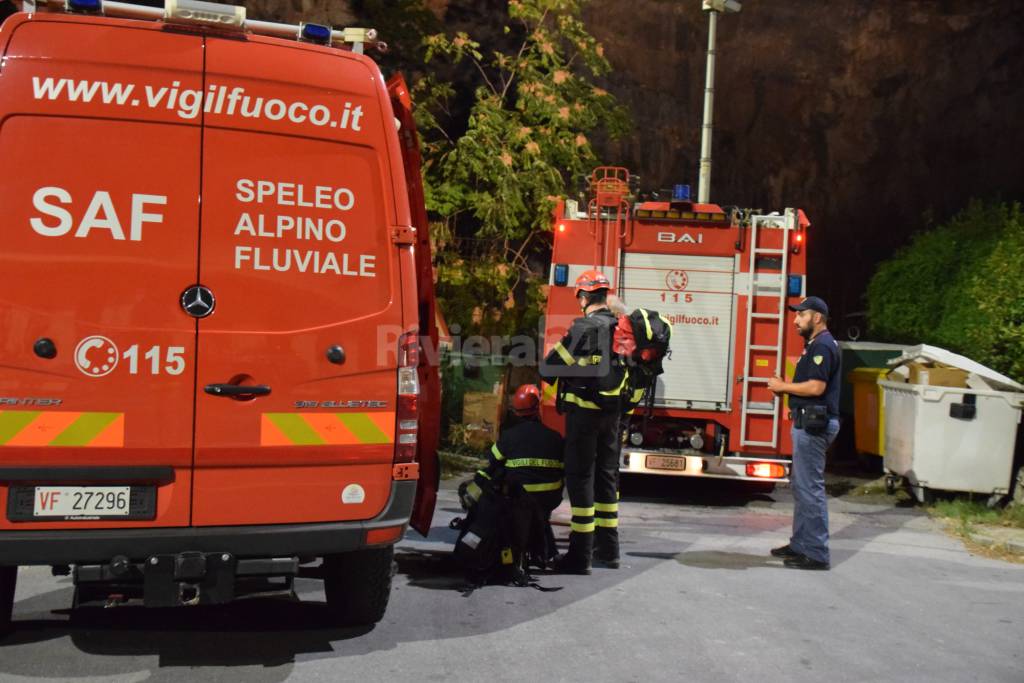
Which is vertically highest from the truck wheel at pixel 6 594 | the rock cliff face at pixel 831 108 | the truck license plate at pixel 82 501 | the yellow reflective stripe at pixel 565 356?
the rock cliff face at pixel 831 108

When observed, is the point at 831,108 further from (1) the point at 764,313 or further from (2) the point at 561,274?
(2) the point at 561,274

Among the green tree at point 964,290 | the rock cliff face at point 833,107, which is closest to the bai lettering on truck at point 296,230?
the green tree at point 964,290

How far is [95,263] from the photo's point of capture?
13.7ft

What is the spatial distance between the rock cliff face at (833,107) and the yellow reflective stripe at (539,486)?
15.0 metres

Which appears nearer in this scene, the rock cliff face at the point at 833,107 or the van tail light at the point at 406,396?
the van tail light at the point at 406,396

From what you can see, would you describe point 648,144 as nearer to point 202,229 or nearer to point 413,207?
point 413,207

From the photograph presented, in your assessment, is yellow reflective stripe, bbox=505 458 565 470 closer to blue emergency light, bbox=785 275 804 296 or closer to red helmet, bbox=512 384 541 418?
red helmet, bbox=512 384 541 418

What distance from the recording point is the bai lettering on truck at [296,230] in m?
4.39

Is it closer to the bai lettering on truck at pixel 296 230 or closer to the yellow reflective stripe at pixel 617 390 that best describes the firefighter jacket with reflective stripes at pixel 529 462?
the yellow reflective stripe at pixel 617 390

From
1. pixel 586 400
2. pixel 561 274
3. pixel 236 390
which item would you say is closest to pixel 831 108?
pixel 561 274

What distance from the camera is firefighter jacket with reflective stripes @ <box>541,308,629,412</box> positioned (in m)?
6.73

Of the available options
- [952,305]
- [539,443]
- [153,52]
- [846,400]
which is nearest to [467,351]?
[846,400]

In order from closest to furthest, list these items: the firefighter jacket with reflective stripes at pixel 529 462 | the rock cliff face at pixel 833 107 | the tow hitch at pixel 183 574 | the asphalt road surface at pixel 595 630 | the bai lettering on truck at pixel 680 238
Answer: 1. the tow hitch at pixel 183 574
2. the asphalt road surface at pixel 595 630
3. the firefighter jacket with reflective stripes at pixel 529 462
4. the bai lettering on truck at pixel 680 238
5. the rock cliff face at pixel 833 107

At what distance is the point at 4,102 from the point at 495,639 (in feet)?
10.4
